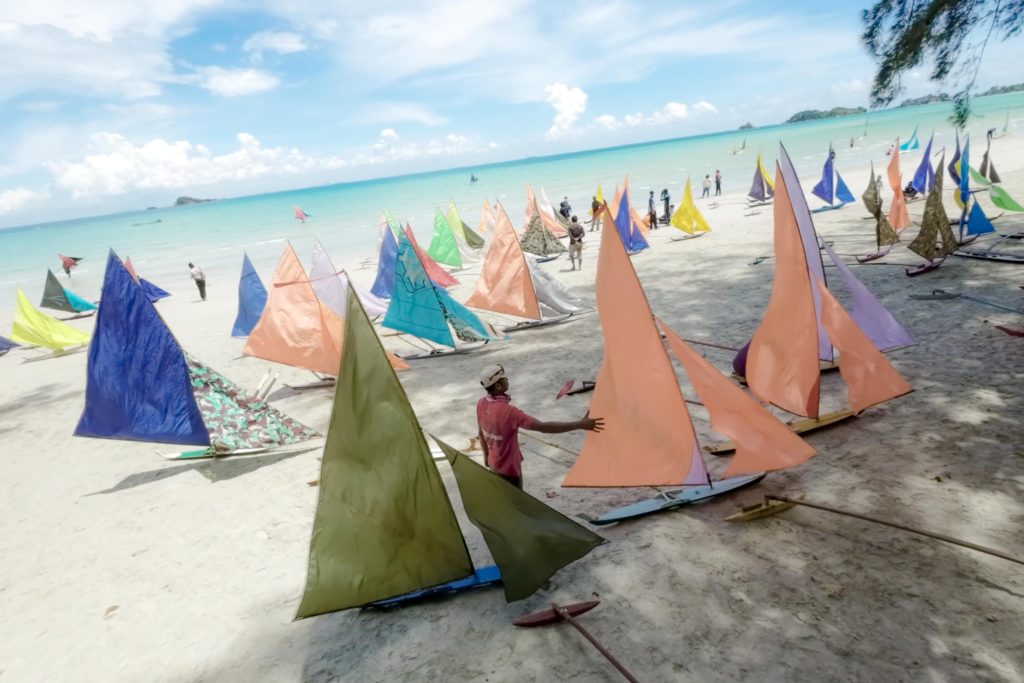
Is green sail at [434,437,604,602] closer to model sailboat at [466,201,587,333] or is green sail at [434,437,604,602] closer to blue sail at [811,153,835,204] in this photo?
model sailboat at [466,201,587,333]

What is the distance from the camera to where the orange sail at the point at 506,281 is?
41.4 ft

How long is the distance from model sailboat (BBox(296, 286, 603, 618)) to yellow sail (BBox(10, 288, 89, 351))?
17.4m

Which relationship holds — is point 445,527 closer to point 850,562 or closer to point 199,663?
point 199,663

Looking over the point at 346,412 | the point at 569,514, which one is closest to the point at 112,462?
the point at 346,412

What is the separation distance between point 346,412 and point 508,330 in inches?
358

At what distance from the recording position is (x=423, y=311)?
11.6 meters

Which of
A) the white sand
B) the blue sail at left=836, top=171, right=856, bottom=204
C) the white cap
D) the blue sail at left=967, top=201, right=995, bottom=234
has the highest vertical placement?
the white cap

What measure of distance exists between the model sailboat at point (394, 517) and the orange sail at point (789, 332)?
10.7 feet

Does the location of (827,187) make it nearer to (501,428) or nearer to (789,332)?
(789,332)

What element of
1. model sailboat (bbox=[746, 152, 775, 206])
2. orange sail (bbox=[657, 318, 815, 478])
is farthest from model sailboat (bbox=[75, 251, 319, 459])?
model sailboat (bbox=[746, 152, 775, 206])

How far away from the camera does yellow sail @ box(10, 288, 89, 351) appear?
Answer: 53.8 feet

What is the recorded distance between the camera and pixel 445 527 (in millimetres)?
4648

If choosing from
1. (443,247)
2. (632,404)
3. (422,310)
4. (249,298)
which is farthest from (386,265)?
(632,404)

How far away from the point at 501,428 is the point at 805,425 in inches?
165
